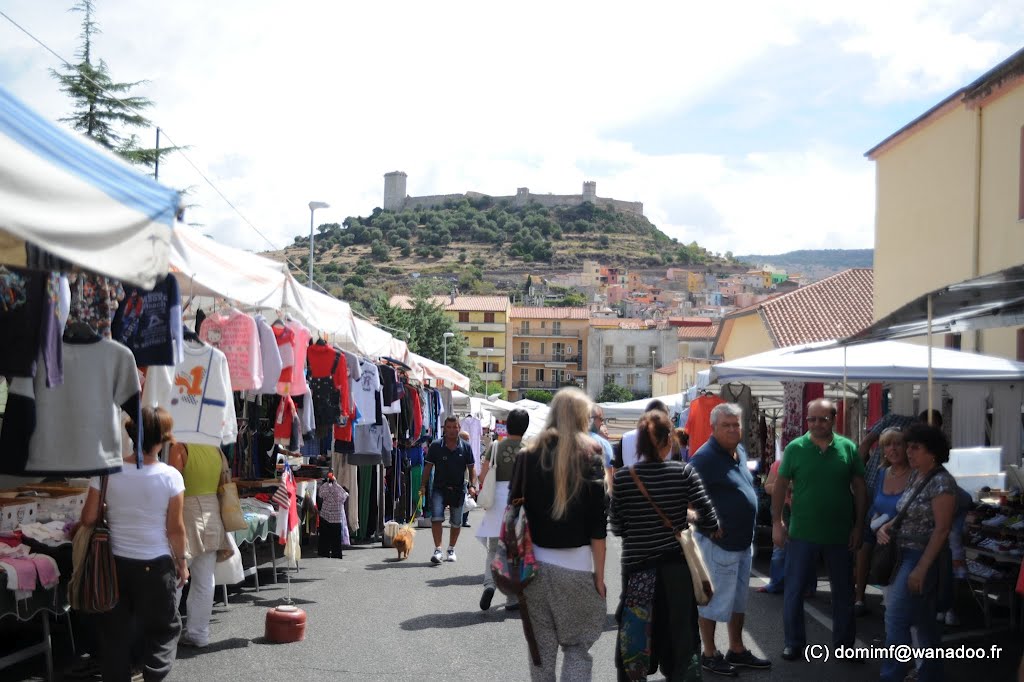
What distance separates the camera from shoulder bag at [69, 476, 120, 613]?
6.04 m

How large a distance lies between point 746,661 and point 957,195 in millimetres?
16168

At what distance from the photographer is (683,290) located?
6506 inches

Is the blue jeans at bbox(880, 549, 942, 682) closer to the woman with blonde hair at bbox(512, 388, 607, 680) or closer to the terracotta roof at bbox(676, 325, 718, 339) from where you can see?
the woman with blonde hair at bbox(512, 388, 607, 680)

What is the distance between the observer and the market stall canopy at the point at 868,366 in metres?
10.9

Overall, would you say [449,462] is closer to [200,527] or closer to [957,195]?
[200,527]

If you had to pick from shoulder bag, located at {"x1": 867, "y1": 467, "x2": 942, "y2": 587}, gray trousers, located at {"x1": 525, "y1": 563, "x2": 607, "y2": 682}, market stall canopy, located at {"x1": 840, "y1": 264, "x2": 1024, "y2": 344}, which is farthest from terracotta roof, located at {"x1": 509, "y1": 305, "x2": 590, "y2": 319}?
gray trousers, located at {"x1": 525, "y1": 563, "x2": 607, "y2": 682}

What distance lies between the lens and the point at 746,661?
7.40 m

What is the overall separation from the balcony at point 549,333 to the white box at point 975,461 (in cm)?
9874

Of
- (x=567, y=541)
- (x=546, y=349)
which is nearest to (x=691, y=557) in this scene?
(x=567, y=541)

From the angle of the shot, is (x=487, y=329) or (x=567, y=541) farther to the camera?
(x=487, y=329)

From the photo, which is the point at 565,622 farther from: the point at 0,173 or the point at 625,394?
the point at 625,394

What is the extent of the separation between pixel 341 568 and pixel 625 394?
9418cm

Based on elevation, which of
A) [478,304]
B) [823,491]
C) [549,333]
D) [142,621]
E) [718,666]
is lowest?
[718,666]

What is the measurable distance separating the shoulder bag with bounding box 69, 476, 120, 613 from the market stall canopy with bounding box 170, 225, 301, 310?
1892mm
